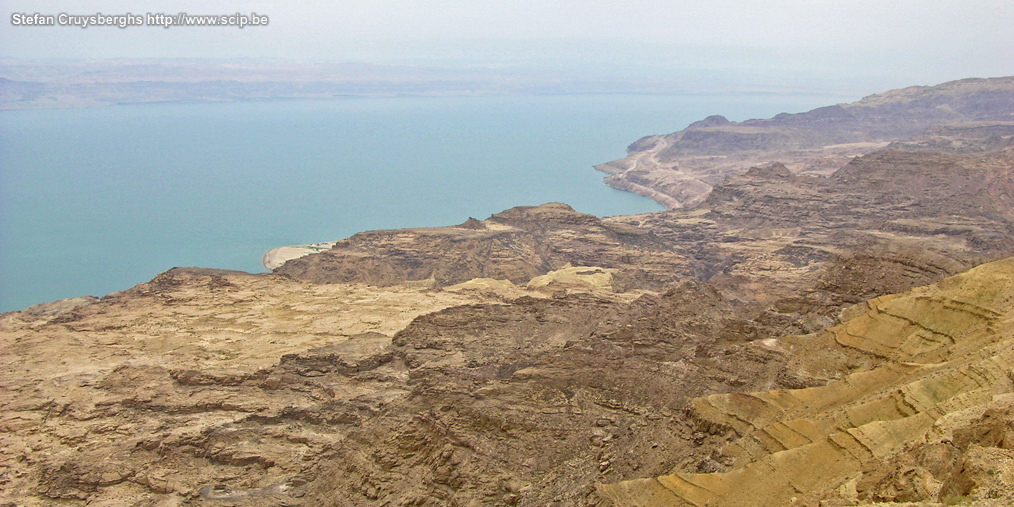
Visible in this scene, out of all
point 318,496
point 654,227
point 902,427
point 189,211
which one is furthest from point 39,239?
point 902,427

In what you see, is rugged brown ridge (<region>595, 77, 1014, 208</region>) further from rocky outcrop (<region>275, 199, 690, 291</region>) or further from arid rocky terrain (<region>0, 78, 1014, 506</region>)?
arid rocky terrain (<region>0, 78, 1014, 506</region>)

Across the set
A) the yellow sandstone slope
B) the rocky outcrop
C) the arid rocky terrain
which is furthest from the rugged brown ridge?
the yellow sandstone slope

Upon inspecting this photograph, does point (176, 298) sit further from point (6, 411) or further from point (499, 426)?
point (499, 426)

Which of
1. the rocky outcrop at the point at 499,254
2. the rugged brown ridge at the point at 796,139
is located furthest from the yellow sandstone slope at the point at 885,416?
the rugged brown ridge at the point at 796,139

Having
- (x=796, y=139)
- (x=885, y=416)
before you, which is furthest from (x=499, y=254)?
(x=796, y=139)

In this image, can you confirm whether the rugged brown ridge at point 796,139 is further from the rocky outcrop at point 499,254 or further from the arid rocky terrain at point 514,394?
the arid rocky terrain at point 514,394

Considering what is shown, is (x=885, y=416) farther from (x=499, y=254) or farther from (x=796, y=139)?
(x=796, y=139)

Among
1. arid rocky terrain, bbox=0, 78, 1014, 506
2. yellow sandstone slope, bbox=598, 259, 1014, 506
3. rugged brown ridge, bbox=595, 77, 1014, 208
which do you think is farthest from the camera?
rugged brown ridge, bbox=595, 77, 1014, 208
